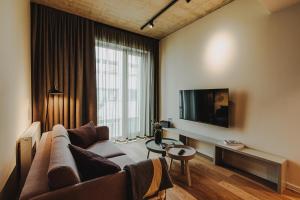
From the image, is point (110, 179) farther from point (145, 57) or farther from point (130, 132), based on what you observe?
point (145, 57)

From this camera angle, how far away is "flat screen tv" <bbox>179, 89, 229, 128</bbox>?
120 inches

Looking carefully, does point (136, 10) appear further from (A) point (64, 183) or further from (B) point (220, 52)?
(A) point (64, 183)

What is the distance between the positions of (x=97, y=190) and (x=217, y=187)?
1.86m

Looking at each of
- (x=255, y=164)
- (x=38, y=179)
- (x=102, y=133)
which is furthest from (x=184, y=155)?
(x=38, y=179)

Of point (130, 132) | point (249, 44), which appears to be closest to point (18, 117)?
point (130, 132)

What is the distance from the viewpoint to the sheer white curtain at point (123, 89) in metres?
4.07

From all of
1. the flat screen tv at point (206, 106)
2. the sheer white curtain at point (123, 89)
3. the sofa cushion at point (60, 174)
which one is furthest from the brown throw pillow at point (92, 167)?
the sheer white curtain at point (123, 89)

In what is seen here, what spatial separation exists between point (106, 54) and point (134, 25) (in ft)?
3.38

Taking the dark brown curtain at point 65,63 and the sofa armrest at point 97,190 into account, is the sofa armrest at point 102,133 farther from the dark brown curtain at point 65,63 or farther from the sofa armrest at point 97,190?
the sofa armrest at point 97,190

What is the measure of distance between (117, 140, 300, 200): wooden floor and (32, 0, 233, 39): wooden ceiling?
10.3 ft

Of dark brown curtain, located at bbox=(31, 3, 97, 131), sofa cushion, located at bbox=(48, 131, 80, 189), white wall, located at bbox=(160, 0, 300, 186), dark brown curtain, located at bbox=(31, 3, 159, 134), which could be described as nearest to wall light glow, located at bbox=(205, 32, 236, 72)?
white wall, located at bbox=(160, 0, 300, 186)

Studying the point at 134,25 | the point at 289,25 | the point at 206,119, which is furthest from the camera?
the point at 134,25

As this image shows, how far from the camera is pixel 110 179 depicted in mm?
1380

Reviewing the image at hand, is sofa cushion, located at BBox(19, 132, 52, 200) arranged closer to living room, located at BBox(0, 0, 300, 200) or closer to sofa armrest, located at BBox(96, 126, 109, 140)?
living room, located at BBox(0, 0, 300, 200)
